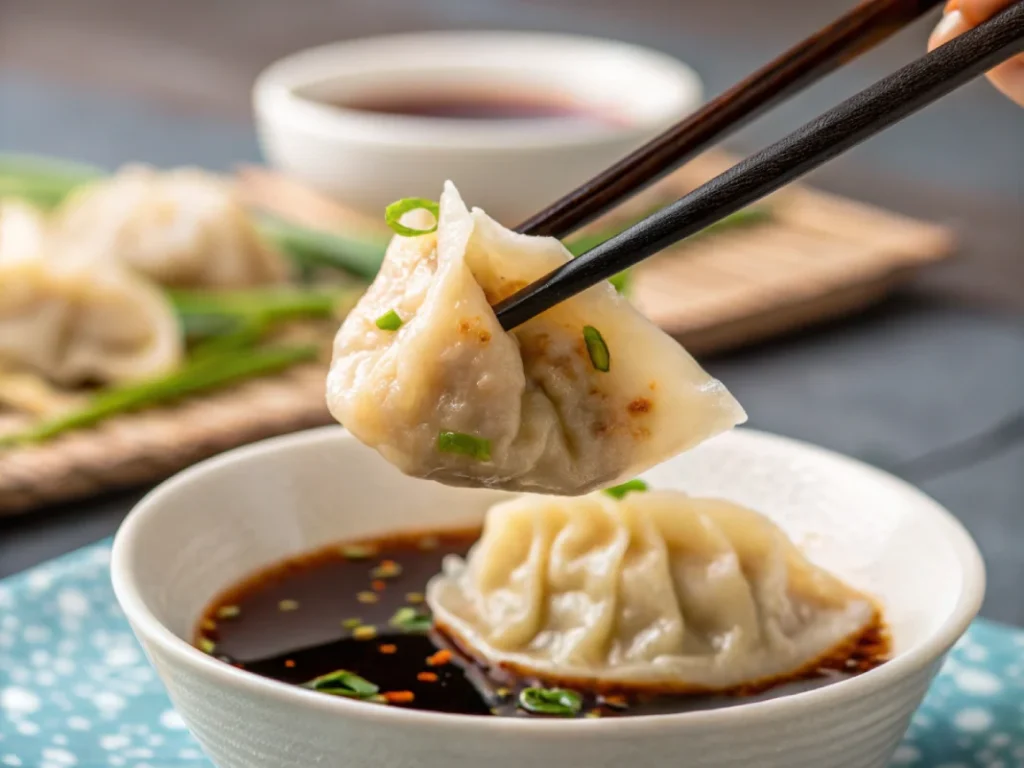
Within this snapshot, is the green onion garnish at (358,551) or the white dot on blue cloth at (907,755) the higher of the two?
the green onion garnish at (358,551)

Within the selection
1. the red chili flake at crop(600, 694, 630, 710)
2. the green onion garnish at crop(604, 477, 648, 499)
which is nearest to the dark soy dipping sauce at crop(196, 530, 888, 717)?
the red chili flake at crop(600, 694, 630, 710)

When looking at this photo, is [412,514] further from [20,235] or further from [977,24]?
[20,235]

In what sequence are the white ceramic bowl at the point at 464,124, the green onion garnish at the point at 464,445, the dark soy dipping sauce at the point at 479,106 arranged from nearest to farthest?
the green onion garnish at the point at 464,445 < the white ceramic bowl at the point at 464,124 < the dark soy dipping sauce at the point at 479,106

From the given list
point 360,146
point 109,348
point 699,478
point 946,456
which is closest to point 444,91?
point 360,146

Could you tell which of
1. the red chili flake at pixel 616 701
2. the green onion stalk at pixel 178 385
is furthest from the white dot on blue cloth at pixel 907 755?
the green onion stalk at pixel 178 385

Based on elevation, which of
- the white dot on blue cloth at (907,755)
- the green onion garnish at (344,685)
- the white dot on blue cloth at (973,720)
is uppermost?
the green onion garnish at (344,685)

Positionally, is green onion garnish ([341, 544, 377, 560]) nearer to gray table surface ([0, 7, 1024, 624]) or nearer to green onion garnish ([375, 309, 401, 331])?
green onion garnish ([375, 309, 401, 331])

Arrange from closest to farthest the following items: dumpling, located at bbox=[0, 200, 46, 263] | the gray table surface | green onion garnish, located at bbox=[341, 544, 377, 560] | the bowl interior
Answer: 1. the bowl interior
2. green onion garnish, located at bbox=[341, 544, 377, 560]
3. the gray table surface
4. dumpling, located at bbox=[0, 200, 46, 263]

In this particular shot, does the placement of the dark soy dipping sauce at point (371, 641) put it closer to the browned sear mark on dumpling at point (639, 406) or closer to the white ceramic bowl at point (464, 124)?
the browned sear mark on dumpling at point (639, 406)
